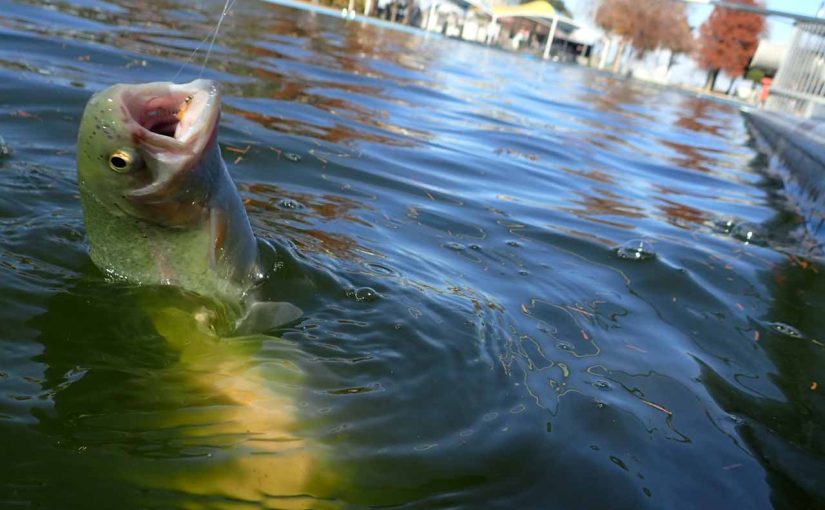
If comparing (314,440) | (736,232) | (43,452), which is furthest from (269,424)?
(736,232)

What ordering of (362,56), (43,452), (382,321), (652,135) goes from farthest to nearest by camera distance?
(362,56) < (652,135) < (382,321) < (43,452)

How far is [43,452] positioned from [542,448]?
1.41m

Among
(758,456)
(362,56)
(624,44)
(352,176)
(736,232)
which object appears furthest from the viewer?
(624,44)

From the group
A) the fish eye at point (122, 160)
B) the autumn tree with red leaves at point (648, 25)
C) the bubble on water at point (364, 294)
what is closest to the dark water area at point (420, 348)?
the bubble on water at point (364, 294)

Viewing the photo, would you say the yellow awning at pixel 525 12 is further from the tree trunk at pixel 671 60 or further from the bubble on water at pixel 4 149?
the bubble on water at pixel 4 149

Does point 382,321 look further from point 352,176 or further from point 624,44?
point 624,44

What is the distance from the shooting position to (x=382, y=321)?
2.72 meters

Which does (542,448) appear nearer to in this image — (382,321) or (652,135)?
(382,321)

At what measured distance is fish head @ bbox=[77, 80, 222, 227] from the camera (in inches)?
81.0

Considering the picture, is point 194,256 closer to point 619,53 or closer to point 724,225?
point 724,225

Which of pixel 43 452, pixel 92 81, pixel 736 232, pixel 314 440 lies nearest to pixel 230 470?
pixel 314 440

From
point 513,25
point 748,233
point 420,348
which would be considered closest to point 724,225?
point 748,233

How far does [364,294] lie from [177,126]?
1077mm

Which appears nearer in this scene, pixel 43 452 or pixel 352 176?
pixel 43 452
